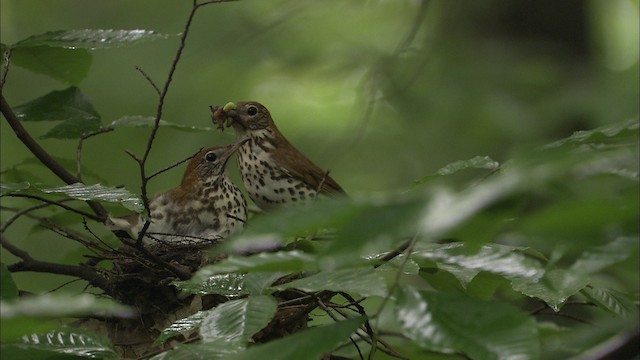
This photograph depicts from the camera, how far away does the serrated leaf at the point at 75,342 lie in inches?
67.5

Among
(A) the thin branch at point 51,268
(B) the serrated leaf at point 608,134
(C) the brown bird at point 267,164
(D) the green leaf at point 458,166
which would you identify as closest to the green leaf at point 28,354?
(D) the green leaf at point 458,166

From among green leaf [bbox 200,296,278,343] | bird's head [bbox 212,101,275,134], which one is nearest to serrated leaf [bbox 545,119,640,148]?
green leaf [bbox 200,296,278,343]

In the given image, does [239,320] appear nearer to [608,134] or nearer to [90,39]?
[608,134]

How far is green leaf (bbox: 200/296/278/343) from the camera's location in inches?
67.1

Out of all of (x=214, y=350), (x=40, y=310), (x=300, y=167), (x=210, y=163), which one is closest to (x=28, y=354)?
(x=214, y=350)

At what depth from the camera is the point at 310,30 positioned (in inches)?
258

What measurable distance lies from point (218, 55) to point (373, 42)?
1271 mm

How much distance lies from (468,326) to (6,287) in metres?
0.87

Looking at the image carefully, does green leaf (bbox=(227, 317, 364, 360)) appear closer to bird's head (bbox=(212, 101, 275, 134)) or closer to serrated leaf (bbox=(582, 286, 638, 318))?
serrated leaf (bbox=(582, 286, 638, 318))

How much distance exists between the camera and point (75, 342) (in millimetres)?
1729

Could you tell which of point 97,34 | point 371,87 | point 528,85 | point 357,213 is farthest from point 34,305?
point 528,85

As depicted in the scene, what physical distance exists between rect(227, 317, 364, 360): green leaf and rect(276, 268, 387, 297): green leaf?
112 mm

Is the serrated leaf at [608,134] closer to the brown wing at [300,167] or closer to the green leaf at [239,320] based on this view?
the green leaf at [239,320]

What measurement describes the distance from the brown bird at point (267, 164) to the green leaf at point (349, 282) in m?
2.47
